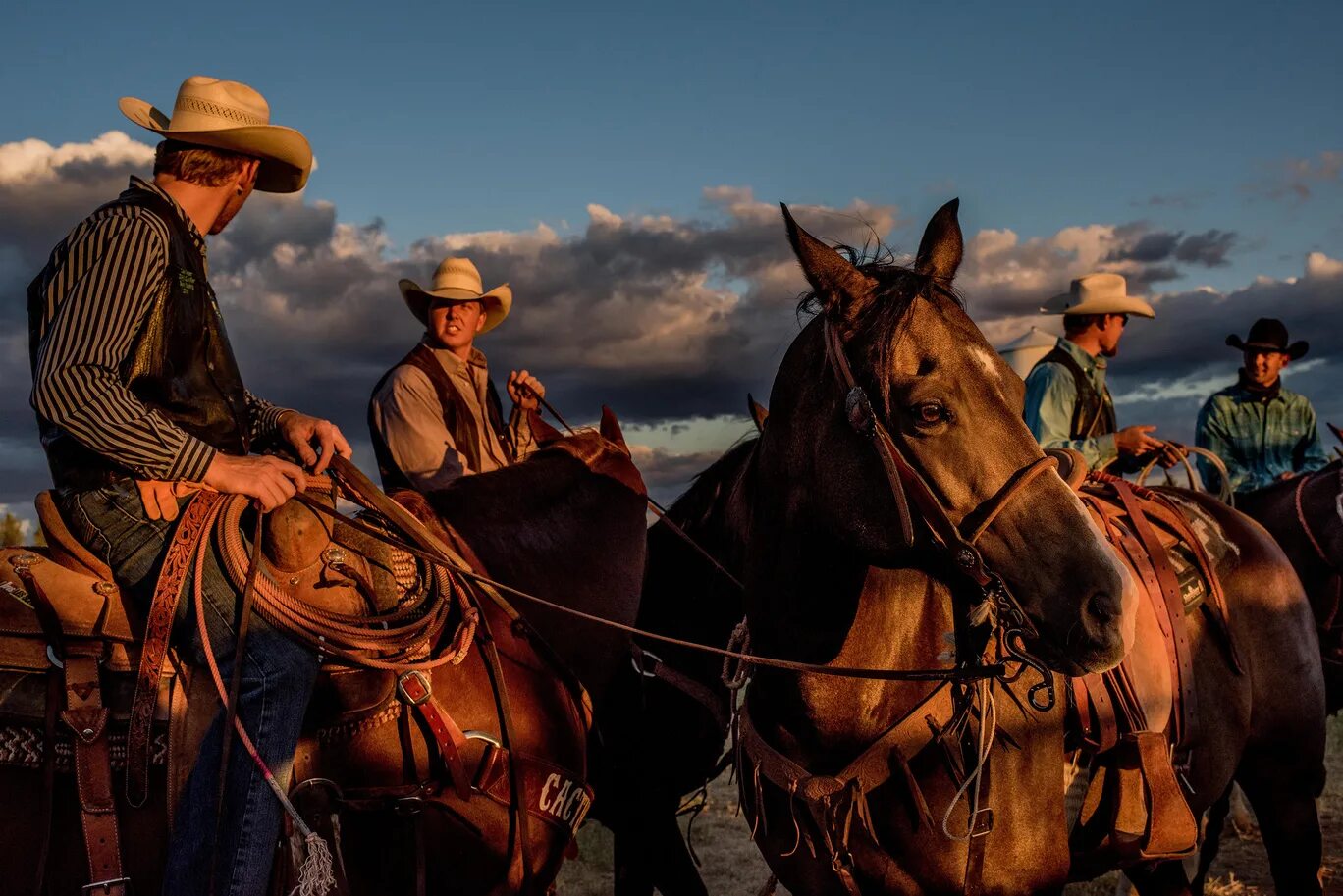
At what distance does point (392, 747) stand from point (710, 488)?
5.33 ft

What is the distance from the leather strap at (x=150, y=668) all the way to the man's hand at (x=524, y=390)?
244cm

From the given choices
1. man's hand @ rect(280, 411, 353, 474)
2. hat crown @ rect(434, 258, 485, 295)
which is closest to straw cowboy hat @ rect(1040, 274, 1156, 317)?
hat crown @ rect(434, 258, 485, 295)

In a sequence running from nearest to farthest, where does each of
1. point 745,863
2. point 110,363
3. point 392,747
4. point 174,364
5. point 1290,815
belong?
point 110,363 < point 174,364 < point 392,747 < point 1290,815 < point 745,863

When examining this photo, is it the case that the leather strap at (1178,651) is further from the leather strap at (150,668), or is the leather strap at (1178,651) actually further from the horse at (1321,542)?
the leather strap at (150,668)

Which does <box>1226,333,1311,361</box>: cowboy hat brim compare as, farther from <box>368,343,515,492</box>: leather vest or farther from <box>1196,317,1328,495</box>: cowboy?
<box>368,343,515,492</box>: leather vest

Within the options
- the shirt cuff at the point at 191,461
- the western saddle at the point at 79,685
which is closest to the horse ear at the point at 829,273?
the shirt cuff at the point at 191,461

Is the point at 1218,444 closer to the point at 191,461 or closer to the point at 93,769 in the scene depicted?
the point at 191,461

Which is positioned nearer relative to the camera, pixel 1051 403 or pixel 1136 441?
pixel 1136 441

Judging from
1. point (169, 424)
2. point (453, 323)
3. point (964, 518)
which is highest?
point (453, 323)

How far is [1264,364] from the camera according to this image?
25.4 ft

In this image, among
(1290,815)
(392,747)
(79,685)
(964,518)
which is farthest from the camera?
(1290,815)

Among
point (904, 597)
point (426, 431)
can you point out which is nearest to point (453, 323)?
point (426, 431)

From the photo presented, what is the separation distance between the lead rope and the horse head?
67.0 inches

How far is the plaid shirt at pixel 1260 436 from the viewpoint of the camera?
770 cm
